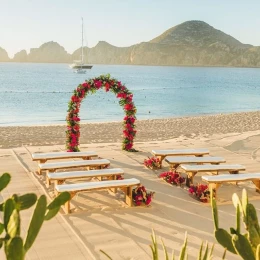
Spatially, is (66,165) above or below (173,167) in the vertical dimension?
above

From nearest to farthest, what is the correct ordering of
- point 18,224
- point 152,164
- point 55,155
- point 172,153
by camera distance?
point 18,224 → point 55,155 → point 152,164 → point 172,153

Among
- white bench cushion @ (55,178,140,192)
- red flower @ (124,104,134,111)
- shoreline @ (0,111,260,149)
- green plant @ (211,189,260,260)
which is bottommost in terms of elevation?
shoreline @ (0,111,260,149)

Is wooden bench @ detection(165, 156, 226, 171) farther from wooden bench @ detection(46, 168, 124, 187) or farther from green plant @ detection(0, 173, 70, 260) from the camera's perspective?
green plant @ detection(0, 173, 70, 260)

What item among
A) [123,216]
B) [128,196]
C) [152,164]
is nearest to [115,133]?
[152,164]

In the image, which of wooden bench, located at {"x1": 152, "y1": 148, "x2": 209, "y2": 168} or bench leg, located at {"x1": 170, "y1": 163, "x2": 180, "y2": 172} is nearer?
bench leg, located at {"x1": 170, "y1": 163, "x2": 180, "y2": 172}

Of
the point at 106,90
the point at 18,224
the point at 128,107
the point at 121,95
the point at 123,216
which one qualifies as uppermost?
the point at 18,224

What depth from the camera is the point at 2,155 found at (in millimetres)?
11867

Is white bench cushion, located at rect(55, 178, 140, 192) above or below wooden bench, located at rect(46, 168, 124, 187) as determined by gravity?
above

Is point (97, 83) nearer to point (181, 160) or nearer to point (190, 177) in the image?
point (181, 160)

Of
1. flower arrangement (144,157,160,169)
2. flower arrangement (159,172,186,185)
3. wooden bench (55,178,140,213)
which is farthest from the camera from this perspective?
flower arrangement (144,157,160,169)

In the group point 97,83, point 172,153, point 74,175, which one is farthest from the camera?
point 97,83

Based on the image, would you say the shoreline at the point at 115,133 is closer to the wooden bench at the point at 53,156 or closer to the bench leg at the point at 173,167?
the wooden bench at the point at 53,156

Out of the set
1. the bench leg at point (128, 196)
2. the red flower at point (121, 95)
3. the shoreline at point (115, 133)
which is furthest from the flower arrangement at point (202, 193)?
the shoreline at point (115, 133)

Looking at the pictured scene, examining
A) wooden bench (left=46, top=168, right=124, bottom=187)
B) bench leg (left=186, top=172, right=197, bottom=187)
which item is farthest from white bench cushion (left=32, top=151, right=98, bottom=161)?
bench leg (left=186, top=172, right=197, bottom=187)
